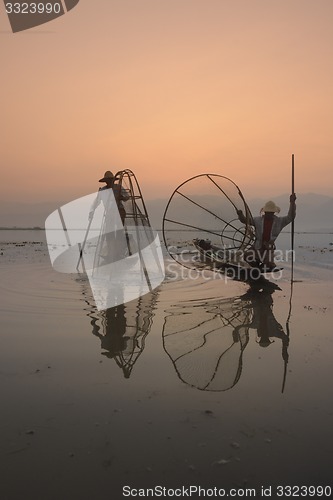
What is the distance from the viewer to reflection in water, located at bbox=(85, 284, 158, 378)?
5016 millimetres

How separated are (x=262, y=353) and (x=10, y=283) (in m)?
8.58

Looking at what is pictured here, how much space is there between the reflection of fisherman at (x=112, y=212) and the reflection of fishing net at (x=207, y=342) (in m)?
4.78

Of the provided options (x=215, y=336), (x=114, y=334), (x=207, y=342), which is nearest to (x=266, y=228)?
(x=215, y=336)

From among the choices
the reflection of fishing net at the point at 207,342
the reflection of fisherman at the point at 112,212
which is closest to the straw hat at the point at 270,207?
the reflection of fisherman at the point at 112,212

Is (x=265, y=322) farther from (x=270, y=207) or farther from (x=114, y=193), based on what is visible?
(x=114, y=193)

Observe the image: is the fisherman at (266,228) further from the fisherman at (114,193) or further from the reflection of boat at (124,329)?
the reflection of boat at (124,329)

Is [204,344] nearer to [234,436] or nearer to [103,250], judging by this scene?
[234,436]

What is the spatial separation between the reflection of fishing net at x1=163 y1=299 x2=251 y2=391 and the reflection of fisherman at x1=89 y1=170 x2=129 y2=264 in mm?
4783

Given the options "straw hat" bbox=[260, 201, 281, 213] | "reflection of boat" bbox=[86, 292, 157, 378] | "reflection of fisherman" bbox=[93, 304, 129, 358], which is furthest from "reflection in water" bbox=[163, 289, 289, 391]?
"straw hat" bbox=[260, 201, 281, 213]

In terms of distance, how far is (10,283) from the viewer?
10969mm

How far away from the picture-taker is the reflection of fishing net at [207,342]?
174 inches

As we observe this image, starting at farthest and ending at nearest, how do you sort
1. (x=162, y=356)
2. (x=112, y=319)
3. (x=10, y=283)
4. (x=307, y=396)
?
(x=10, y=283), (x=112, y=319), (x=162, y=356), (x=307, y=396)

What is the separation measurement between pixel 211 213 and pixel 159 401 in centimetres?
1148

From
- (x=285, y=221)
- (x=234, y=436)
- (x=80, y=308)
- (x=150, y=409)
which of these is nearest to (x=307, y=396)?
(x=234, y=436)
